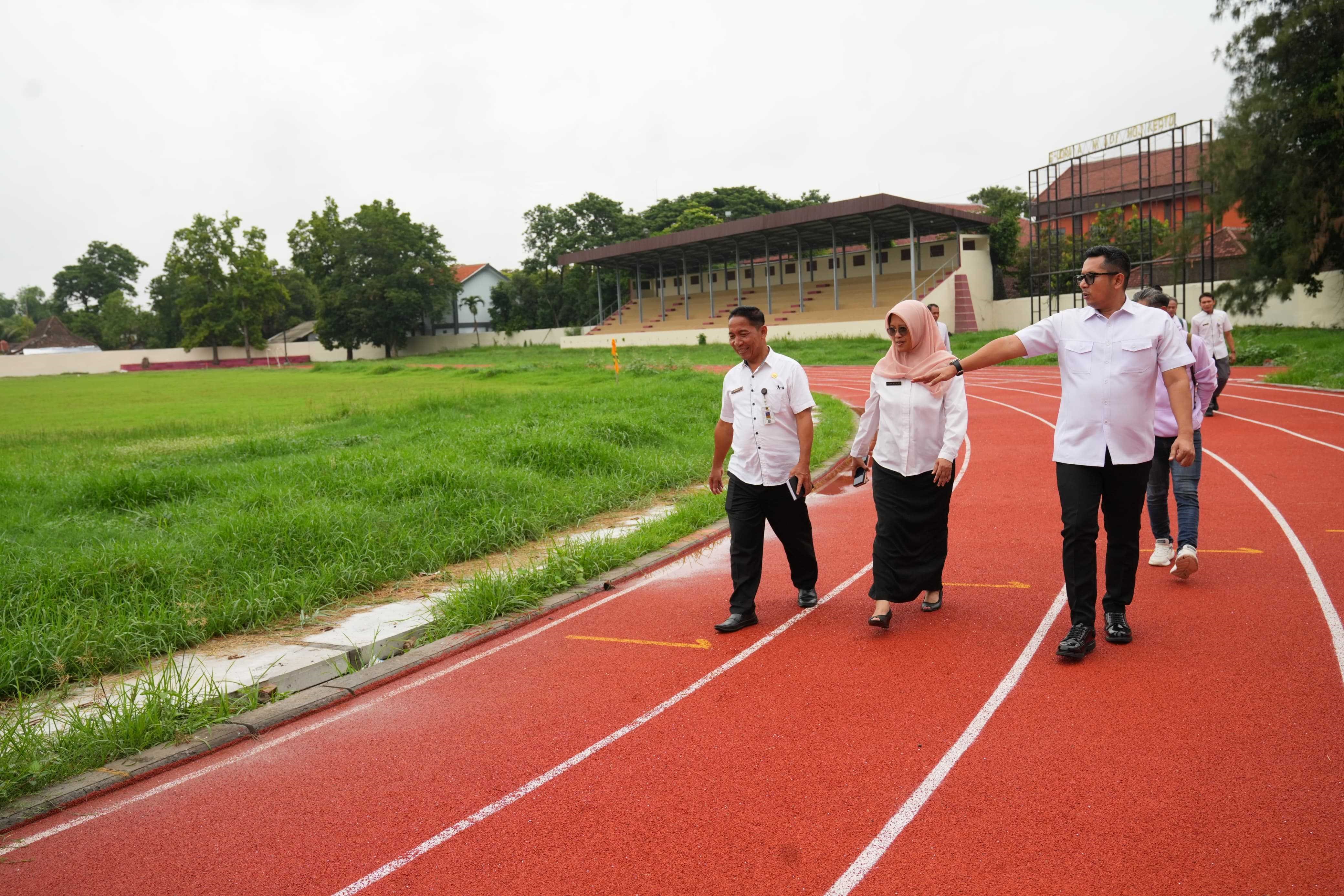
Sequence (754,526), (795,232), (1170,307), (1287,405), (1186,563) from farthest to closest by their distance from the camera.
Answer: (795,232), (1287,405), (1170,307), (1186,563), (754,526)

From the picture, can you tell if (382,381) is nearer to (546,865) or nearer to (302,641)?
(302,641)

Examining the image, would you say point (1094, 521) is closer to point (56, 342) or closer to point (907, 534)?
point (907, 534)

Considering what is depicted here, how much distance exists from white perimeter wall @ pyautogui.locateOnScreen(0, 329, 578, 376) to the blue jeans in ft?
192

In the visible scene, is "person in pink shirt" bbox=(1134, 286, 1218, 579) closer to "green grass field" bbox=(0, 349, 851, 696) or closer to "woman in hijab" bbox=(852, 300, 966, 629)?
"woman in hijab" bbox=(852, 300, 966, 629)

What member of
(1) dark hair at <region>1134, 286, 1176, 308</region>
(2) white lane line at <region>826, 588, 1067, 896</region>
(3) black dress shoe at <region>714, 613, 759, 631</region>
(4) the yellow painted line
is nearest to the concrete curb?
(4) the yellow painted line

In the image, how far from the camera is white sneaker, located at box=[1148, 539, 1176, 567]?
6.25 meters

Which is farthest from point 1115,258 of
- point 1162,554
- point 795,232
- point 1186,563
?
point 795,232

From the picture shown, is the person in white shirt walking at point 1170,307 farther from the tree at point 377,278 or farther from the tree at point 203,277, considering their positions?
the tree at point 203,277

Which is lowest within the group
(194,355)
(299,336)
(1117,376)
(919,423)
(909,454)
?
(909,454)

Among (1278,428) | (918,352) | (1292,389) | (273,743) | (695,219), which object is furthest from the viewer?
(695,219)

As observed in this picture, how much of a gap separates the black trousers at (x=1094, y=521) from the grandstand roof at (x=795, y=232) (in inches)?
1506

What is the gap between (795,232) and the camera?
47.7 m

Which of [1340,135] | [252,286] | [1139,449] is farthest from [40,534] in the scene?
[252,286]

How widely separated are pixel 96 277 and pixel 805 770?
115 m
